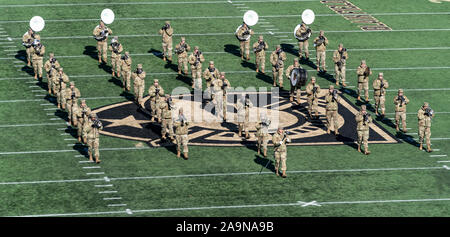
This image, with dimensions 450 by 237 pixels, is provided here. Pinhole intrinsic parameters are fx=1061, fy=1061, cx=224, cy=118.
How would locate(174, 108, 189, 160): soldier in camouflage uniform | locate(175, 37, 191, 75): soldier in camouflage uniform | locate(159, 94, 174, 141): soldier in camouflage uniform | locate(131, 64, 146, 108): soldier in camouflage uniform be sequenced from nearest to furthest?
locate(174, 108, 189, 160): soldier in camouflage uniform, locate(159, 94, 174, 141): soldier in camouflage uniform, locate(131, 64, 146, 108): soldier in camouflage uniform, locate(175, 37, 191, 75): soldier in camouflage uniform

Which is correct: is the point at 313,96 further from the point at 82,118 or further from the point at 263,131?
the point at 82,118

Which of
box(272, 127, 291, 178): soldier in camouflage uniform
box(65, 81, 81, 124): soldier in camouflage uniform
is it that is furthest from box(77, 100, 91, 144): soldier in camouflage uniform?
box(272, 127, 291, 178): soldier in camouflage uniform

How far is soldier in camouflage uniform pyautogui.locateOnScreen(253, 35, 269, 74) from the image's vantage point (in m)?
46.7

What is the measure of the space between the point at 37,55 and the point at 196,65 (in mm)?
6945

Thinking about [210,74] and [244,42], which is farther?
[244,42]

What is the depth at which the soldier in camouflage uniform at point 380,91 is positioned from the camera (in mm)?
42750

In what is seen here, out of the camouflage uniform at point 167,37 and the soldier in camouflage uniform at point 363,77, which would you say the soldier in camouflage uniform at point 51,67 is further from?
the soldier in camouflage uniform at point 363,77

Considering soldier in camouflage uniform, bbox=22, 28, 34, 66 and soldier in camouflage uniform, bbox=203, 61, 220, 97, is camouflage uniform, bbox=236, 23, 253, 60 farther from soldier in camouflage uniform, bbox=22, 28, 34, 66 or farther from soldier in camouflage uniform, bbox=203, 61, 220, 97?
soldier in camouflage uniform, bbox=22, 28, 34, 66

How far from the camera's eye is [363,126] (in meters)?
39.2

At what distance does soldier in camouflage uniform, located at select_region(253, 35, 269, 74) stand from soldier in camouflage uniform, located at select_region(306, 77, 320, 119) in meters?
4.60

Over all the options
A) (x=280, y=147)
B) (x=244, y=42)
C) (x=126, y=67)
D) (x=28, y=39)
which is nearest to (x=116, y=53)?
(x=126, y=67)

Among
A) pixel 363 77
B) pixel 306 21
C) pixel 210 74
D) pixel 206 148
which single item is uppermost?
pixel 306 21

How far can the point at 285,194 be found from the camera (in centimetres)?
3594

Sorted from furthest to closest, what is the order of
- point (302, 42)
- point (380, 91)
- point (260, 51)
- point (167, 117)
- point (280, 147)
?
point (302, 42) < point (260, 51) < point (380, 91) < point (167, 117) < point (280, 147)
